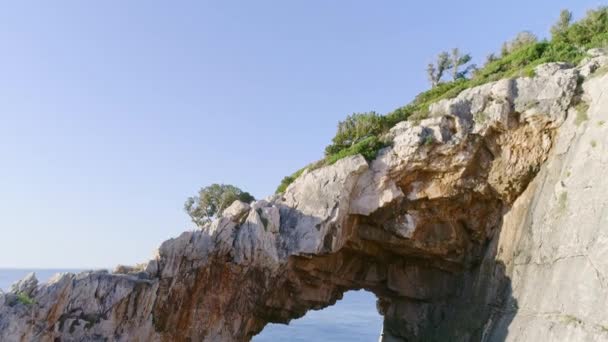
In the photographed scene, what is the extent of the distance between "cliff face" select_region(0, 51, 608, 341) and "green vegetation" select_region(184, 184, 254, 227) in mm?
10150

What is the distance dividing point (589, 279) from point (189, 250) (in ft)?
50.5

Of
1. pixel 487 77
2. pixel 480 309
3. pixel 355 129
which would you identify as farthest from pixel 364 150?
pixel 480 309

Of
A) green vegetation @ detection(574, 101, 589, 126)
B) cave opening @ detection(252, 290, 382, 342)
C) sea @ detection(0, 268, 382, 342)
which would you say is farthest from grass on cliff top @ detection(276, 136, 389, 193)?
sea @ detection(0, 268, 382, 342)

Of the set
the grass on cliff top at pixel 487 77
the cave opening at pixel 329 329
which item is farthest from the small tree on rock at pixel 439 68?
the cave opening at pixel 329 329

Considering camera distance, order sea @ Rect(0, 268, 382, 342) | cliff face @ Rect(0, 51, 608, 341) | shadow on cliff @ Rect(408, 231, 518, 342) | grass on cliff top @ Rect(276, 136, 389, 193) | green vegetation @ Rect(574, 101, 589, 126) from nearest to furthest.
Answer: cliff face @ Rect(0, 51, 608, 341) → green vegetation @ Rect(574, 101, 589, 126) → shadow on cliff @ Rect(408, 231, 518, 342) → grass on cliff top @ Rect(276, 136, 389, 193) → sea @ Rect(0, 268, 382, 342)

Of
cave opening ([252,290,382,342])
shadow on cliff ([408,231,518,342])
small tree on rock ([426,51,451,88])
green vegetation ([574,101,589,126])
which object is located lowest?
cave opening ([252,290,382,342])

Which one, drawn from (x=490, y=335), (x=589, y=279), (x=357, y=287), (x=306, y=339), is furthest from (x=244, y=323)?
(x=306, y=339)

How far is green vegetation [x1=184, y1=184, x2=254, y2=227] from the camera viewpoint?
3316cm

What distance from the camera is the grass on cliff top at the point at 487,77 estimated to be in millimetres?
21922

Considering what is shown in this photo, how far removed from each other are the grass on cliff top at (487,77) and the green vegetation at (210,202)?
8.05m

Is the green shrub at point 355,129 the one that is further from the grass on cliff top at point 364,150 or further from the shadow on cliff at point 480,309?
the shadow on cliff at point 480,309

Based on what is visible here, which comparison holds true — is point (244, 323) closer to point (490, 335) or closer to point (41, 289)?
point (41, 289)

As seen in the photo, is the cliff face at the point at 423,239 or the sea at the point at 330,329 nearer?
the cliff face at the point at 423,239

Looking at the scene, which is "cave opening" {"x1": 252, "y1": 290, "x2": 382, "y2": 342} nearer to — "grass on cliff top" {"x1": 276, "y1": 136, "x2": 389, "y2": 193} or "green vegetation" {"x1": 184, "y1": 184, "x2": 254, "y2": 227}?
"green vegetation" {"x1": 184, "y1": 184, "x2": 254, "y2": 227}
